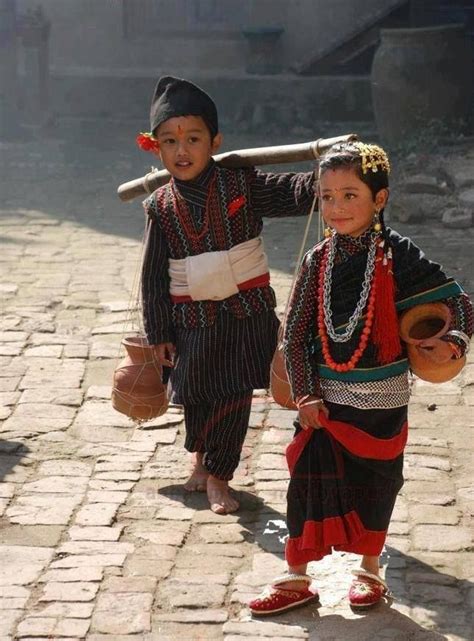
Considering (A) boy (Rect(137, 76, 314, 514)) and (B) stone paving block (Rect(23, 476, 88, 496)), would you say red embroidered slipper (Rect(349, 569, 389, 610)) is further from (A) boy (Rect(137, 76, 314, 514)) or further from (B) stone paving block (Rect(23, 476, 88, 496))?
(B) stone paving block (Rect(23, 476, 88, 496))

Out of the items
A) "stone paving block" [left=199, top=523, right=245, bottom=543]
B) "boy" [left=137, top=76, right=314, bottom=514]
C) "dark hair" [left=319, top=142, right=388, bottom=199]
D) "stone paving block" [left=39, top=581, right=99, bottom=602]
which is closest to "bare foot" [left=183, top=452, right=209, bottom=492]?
"boy" [left=137, top=76, right=314, bottom=514]

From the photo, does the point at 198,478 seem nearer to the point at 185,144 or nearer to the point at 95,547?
the point at 95,547

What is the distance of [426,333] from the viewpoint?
13.4ft

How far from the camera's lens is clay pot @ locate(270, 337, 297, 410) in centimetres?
445

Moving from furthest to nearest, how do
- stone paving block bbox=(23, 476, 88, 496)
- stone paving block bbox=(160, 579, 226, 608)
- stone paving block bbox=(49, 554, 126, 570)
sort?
stone paving block bbox=(23, 476, 88, 496) → stone paving block bbox=(49, 554, 126, 570) → stone paving block bbox=(160, 579, 226, 608)

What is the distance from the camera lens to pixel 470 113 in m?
14.3

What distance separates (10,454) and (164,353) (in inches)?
39.2

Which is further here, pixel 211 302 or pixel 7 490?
pixel 7 490

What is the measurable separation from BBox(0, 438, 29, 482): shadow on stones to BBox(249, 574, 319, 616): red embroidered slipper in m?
1.61

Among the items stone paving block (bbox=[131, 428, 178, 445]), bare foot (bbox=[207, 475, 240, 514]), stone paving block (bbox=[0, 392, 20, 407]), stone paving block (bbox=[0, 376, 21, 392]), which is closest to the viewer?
bare foot (bbox=[207, 475, 240, 514])

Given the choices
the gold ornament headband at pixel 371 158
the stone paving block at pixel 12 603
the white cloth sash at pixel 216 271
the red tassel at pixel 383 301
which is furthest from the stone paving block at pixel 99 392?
the gold ornament headband at pixel 371 158

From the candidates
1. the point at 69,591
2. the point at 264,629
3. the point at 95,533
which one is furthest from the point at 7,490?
the point at 264,629

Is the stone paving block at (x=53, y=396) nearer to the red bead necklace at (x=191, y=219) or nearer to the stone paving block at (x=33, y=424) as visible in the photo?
the stone paving block at (x=33, y=424)

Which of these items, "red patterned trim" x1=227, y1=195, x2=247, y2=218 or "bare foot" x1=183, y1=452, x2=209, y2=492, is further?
"bare foot" x1=183, y1=452, x2=209, y2=492
